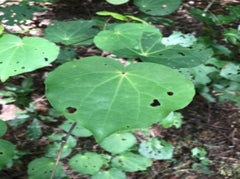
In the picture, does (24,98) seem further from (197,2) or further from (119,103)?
(197,2)

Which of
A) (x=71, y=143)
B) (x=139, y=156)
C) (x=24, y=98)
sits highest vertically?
(x=24, y=98)

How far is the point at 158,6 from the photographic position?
5.98 feet

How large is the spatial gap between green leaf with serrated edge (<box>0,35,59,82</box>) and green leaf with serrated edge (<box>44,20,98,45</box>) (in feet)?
0.88

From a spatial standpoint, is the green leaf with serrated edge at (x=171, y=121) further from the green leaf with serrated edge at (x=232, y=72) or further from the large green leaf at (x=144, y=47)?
the large green leaf at (x=144, y=47)

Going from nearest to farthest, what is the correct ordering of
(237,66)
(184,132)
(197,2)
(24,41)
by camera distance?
(24,41) → (237,66) → (184,132) → (197,2)

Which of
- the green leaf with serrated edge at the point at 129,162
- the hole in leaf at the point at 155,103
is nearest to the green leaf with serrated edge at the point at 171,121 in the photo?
the green leaf with serrated edge at the point at 129,162

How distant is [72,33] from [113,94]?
0.74 m

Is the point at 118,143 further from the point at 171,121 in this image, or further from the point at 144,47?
the point at 144,47

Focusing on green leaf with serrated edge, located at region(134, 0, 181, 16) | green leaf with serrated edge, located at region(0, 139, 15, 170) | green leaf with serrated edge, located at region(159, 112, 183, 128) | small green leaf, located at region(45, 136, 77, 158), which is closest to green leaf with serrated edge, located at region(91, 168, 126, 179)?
small green leaf, located at region(45, 136, 77, 158)

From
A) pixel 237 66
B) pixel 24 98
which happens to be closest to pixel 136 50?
pixel 237 66

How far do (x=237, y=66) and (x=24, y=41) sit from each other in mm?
1418

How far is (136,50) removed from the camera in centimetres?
121

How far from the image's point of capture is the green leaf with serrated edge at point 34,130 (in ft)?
7.61

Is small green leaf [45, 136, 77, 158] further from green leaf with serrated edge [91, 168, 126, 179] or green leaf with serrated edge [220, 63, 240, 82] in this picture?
green leaf with serrated edge [220, 63, 240, 82]
